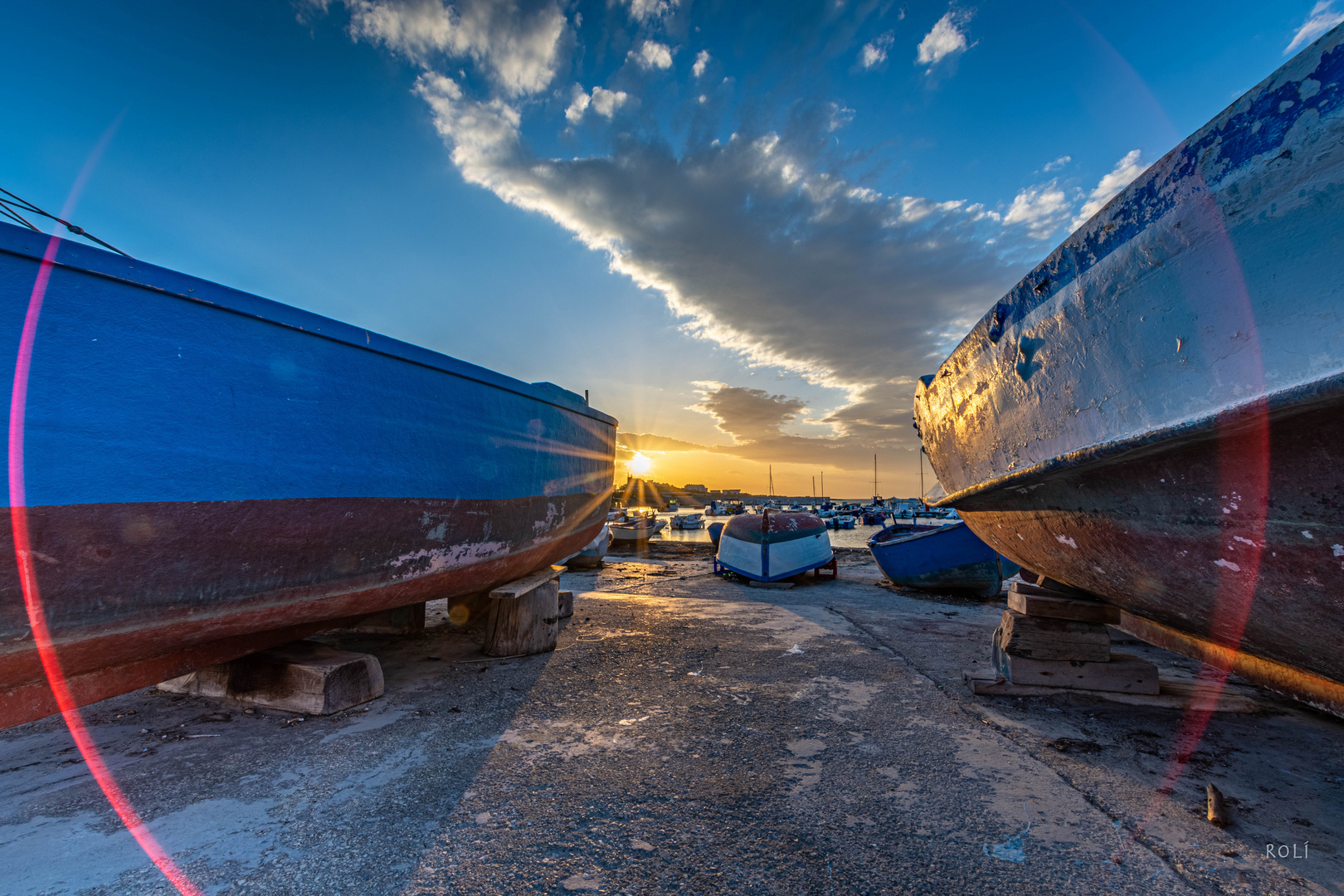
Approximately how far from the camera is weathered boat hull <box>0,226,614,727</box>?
6.44ft

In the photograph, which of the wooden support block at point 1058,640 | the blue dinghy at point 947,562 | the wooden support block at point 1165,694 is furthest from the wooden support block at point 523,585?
the blue dinghy at point 947,562

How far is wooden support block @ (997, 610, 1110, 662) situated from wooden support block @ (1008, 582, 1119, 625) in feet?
0.10

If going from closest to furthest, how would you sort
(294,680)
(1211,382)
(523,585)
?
(1211,382)
(294,680)
(523,585)

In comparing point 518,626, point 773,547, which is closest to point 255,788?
point 518,626

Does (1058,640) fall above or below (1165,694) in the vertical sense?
above

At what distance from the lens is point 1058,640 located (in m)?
3.25

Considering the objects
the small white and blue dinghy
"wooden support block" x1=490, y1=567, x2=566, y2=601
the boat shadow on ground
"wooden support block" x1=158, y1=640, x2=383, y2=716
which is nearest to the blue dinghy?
the small white and blue dinghy

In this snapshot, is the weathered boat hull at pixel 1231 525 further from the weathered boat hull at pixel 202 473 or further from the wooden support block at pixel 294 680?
the wooden support block at pixel 294 680

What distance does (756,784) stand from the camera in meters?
2.15

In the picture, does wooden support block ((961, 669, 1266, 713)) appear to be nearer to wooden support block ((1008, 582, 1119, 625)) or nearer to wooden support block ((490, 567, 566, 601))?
wooden support block ((1008, 582, 1119, 625))

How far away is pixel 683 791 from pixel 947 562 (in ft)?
23.9

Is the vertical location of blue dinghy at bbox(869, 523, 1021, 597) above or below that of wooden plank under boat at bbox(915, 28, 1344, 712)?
below

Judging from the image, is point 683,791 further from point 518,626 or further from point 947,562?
point 947,562

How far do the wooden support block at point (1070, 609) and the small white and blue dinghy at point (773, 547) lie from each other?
5569mm
